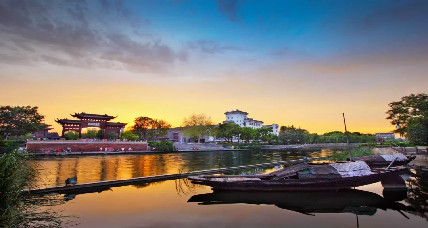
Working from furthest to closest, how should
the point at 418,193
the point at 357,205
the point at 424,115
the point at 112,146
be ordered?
the point at 112,146 → the point at 424,115 → the point at 418,193 → the point at 357,205

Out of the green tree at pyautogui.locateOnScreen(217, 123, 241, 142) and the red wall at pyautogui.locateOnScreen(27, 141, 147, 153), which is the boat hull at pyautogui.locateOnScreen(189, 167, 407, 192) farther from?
the green tree at pyautogui.locateOnScreen(217, 123, 241, 142)

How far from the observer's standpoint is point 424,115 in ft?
94.0

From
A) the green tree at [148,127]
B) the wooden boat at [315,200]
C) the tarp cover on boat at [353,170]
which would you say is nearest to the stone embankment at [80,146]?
the green tree at [148,127]

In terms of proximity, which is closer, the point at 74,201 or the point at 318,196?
the point at 74,201

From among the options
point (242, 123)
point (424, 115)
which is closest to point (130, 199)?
point (424, 115)

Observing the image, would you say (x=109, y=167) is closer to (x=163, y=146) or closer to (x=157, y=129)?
(x=163, y=146)

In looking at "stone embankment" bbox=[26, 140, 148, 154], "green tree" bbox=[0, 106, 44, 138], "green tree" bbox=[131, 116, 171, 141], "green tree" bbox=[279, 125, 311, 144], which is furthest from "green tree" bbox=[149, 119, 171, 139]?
"green tree" bbox=[279, 125, 311, 144]

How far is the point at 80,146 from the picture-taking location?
157ft

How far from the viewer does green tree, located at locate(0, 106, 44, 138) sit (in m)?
42.6

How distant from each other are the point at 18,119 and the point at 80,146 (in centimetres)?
A: 1161

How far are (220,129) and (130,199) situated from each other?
7341 centimetres

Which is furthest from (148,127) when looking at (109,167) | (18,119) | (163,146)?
(109,167)

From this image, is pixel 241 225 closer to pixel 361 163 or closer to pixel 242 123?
pixel 361 163

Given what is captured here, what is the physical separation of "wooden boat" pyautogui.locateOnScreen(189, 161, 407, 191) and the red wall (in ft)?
131
